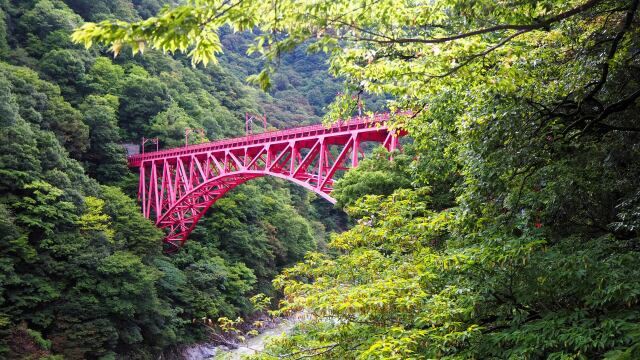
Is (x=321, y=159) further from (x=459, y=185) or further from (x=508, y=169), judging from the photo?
(x=508, y=169)

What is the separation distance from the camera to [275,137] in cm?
1859

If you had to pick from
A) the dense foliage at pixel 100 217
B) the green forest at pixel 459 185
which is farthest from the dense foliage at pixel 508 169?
the dense foliage at pixel 100 217

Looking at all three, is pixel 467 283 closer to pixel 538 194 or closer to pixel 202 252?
pixel 538 194

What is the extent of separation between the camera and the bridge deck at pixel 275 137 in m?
14.1

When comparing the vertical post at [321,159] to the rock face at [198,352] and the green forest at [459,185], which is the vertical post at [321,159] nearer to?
the green forest at [459,185]

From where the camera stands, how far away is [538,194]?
13.5 ft

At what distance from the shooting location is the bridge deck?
14.1 m

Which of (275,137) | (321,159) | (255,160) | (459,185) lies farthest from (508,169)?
(255,160)

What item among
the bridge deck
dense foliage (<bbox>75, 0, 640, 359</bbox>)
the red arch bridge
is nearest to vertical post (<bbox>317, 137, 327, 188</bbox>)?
Result: the red arch bridge

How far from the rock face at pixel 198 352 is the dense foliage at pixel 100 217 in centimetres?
52

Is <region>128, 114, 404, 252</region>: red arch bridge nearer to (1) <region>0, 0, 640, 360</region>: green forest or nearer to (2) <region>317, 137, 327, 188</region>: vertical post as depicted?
(2) <region>317, 137, 327, 188</region>: vertical post

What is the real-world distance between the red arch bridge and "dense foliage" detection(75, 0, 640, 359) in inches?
257

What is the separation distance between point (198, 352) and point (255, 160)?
25.0 feet

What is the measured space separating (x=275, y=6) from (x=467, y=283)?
2.72 metres
